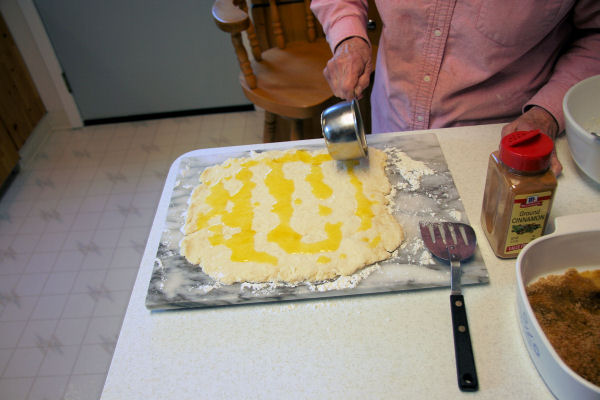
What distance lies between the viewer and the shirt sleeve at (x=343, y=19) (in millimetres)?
1040

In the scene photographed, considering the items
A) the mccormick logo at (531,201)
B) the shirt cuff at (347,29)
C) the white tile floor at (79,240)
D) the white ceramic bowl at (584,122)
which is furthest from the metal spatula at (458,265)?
the white tile floor at (79,240)

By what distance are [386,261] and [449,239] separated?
0.11 metres

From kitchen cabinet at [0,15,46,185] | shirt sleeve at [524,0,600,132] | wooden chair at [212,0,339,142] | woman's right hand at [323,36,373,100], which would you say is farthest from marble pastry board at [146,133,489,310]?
kitchen cabinet at [0,15,46,185]

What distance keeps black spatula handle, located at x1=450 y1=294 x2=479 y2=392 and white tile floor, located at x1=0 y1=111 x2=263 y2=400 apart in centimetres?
126

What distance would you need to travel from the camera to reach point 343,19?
3.47ft

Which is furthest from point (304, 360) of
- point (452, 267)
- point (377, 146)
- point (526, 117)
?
point (526, 117)

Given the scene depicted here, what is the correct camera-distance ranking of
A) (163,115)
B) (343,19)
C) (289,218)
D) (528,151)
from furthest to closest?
(163,115), (343,19), (289,218), (528,151)

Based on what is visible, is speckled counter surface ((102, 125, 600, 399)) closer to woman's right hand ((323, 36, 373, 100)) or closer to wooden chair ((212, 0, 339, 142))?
woman's right hand ((323, 36, 373, 100))

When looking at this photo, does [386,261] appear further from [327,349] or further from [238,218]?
[238,218]

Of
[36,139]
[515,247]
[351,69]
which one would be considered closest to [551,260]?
[515,247]

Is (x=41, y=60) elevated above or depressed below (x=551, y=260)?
below

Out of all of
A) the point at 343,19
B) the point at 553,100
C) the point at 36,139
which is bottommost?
the point at 36,139

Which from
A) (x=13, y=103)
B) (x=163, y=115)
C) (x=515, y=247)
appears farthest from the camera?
(x=163, y=115)

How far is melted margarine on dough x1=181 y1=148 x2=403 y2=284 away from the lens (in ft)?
2.46
